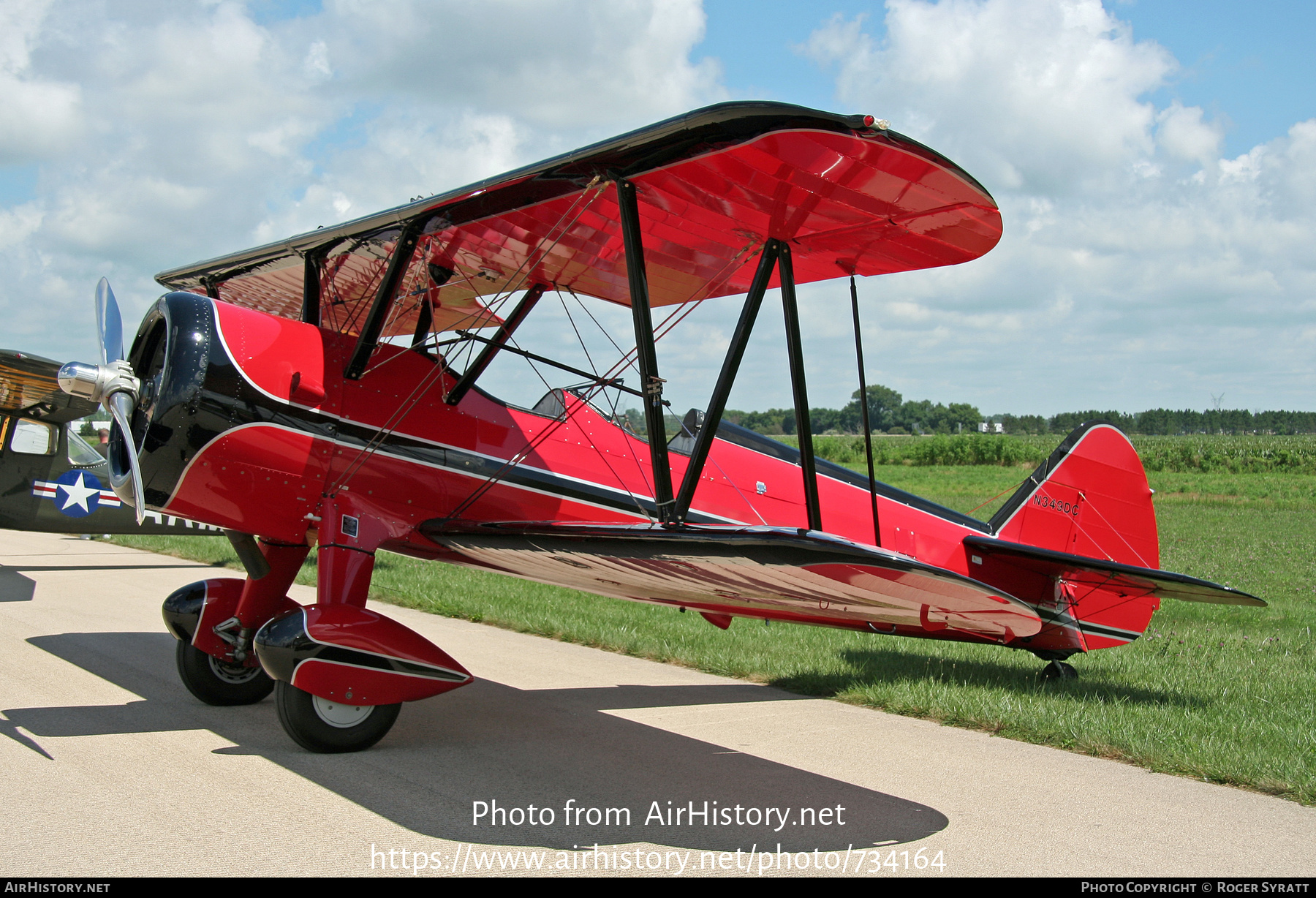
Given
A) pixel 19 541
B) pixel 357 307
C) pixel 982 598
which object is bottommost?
pixel 19 541

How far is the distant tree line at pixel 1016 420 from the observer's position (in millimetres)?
64188

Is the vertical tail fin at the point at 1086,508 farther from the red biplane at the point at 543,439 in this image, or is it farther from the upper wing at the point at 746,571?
the upper wing at the point at 746,571

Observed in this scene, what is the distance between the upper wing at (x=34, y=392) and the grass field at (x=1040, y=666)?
9.95ft

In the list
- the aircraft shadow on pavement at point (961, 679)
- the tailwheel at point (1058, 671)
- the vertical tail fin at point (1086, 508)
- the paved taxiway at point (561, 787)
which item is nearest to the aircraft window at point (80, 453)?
the paved taxiway at point (561, 787)

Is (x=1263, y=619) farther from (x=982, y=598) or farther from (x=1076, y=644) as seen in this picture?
(x=982, y=598)

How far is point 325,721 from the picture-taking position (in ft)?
16.2

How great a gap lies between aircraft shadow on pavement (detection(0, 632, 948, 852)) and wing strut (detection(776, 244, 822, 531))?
4.89 ft

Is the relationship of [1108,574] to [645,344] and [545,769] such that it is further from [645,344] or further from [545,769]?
[545,769]

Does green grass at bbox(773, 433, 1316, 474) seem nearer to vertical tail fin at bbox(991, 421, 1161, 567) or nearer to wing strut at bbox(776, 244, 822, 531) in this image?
vertical tail fin at bbox(991, 421, 1161, 567)

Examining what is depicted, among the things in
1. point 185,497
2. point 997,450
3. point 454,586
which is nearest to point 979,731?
point 185,497

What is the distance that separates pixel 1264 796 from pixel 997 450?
171ft

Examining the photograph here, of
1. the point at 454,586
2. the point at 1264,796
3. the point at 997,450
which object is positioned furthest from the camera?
the point at 997,450
